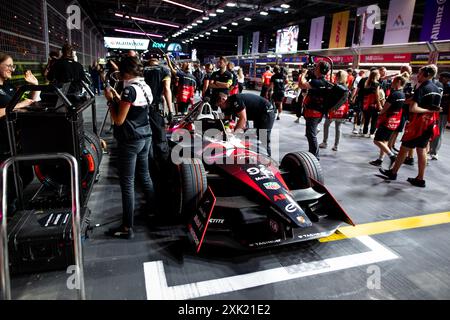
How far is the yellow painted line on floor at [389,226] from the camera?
313 centimetres

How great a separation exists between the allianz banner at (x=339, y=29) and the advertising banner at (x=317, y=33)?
1257 millimetres

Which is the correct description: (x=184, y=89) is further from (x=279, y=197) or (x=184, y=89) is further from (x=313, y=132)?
(x=279, y=197)

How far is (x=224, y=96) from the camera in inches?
159

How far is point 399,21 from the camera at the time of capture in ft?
42.7

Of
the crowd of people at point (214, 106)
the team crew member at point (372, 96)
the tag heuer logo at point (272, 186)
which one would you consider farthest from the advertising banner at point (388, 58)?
the tag heuer logo at point (272, 186)

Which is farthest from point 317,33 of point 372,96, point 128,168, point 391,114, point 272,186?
point 128,168

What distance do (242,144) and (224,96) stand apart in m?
0.78

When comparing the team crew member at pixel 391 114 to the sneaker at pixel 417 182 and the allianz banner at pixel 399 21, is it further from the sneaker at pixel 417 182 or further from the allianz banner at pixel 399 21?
the allianz banner at pixel 399 21

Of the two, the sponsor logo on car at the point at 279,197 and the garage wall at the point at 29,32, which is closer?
the sponsor logo on car at the point at 279,197

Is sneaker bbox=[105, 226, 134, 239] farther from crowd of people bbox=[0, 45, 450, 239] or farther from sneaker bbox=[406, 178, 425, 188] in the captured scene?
sneaker bbox=[406, 178, 425, 188]

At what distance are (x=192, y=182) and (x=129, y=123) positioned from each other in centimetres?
81

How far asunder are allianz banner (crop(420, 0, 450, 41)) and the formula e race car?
35.9ft

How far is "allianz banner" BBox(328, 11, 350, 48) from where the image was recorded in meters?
17.0

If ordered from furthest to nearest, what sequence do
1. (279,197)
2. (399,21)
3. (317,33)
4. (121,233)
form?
1. (317,33)
2. (399,21)
3. (121,233)
4. (279,197)
